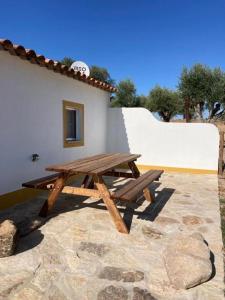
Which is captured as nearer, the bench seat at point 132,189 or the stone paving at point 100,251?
the stone paving at point 100,251

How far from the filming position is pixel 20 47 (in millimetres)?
4402

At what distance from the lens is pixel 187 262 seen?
2.63 meters

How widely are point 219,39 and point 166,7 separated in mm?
3408

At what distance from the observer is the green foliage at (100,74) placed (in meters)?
22.3

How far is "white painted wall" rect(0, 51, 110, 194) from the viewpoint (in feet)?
15.4

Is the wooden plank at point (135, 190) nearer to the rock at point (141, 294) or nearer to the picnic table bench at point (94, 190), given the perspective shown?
the picnic table bench at point (94, 190)

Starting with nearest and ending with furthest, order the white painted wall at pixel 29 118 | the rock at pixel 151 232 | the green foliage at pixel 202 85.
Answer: the rock at pixel 151 232 → the white painted wall at pixel 29 118 → the green foliage at pixel 202 85

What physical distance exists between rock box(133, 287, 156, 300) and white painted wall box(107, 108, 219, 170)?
659 centimetres

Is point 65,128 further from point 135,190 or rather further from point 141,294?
point 141,294

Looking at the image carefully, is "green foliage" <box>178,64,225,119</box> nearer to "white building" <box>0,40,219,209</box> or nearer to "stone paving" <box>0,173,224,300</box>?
"white building" <box>0,40,219,209</box>

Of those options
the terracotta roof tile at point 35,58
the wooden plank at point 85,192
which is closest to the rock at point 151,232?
the wooden plank at point 85,192

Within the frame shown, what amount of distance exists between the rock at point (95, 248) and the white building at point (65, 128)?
2.16 meters

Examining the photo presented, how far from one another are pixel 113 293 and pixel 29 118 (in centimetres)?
396

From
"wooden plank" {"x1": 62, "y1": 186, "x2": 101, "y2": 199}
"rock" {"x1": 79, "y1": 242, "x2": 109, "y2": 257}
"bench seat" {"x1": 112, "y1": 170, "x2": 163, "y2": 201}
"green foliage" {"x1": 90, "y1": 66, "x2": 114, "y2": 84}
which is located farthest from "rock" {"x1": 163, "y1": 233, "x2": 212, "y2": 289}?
"green foliage" {"x1": 90, "y1": 66, "x2": 114, "y2": 84}
